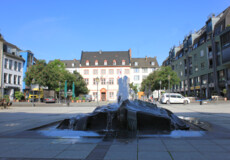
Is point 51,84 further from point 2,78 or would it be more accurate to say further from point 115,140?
point 115,140

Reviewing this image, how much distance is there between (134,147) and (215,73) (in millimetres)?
45964

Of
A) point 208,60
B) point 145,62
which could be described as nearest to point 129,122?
point 208,60

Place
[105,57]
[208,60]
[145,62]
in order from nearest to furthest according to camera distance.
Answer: [208,60] → [105,57] → [145,62]

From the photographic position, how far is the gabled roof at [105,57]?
72062 mm

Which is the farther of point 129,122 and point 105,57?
point 105,57

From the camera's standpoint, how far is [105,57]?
7419cm

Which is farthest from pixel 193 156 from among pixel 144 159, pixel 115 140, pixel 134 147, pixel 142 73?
pixel 142 73

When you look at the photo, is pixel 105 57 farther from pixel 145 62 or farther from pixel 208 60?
pixel 208 60

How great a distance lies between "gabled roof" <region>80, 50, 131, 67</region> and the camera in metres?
72.1

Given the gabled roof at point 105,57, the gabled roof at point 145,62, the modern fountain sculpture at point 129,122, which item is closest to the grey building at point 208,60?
the gabled roof at point 145,62

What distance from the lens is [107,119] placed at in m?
7.27

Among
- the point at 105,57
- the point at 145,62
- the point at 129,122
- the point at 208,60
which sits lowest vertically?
the point at 129,122

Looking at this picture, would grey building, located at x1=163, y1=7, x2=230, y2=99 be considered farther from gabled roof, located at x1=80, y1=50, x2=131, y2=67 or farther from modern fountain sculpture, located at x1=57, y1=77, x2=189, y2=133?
modern fountain sculpture, located at x1=57, y1=77, x2=189, y2=133

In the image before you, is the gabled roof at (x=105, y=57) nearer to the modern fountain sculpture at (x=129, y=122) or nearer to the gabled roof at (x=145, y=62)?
the gabled roof at (x=145, y=62)
